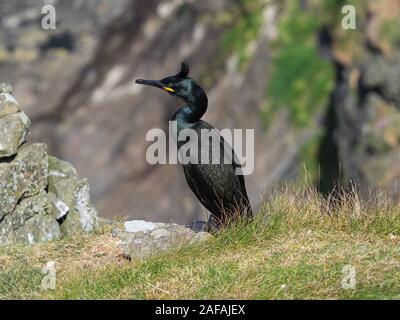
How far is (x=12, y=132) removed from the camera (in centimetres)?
1106

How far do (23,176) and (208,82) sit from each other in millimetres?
17596

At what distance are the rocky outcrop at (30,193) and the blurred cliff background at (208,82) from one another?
43.9 feet

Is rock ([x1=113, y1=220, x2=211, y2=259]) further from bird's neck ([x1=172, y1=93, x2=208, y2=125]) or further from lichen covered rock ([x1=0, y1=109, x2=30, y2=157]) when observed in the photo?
lichen covered rock ([x1=0, y1=109, x2=30, y2=157])

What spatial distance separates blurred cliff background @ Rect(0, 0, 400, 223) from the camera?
83.1ft

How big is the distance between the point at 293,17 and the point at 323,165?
495cm

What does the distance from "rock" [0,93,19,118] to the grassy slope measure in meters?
1.83

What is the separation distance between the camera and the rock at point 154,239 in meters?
9.93

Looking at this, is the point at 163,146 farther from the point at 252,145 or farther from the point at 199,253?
the point at 199,253

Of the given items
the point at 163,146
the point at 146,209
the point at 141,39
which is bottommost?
the point at 146,209

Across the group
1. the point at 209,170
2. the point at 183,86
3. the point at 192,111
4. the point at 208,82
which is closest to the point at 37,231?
the point at 209,170

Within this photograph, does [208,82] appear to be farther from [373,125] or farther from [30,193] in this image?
[30,193]

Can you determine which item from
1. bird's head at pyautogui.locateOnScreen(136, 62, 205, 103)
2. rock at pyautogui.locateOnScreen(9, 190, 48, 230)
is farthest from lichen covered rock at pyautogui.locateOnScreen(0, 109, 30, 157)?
bird's head at pyautogui.locateOnScreen(136, 62, 205, 103)

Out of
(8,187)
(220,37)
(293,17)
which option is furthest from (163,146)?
(8,187)

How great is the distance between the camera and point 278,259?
9.37 m
